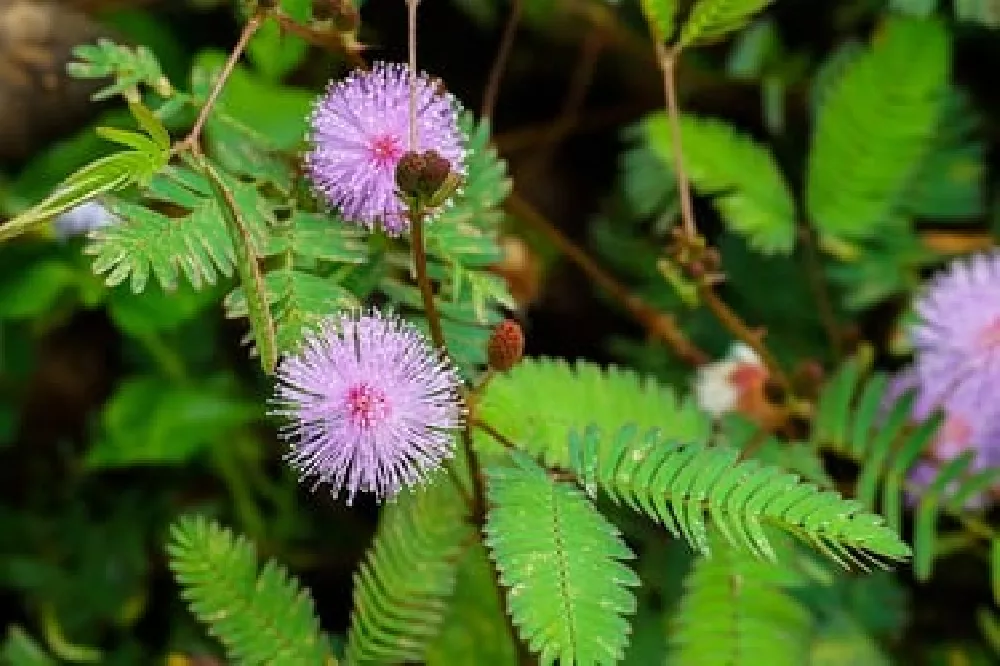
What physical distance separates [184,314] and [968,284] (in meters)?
0.78

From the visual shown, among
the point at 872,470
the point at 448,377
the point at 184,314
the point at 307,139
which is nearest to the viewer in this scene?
the point at 448,377

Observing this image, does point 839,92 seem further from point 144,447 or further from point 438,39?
point 144,447

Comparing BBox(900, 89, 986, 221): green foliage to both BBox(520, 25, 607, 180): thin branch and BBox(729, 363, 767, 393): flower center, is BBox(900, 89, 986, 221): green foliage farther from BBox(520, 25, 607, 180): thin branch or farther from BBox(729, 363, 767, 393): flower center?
BBox(520, 25, 607, 180): thin branch

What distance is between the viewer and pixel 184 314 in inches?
60.4

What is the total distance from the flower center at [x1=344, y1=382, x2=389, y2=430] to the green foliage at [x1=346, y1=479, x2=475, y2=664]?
26 cm

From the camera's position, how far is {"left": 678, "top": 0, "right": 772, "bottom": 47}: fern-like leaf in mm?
1310

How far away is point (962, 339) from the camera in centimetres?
143

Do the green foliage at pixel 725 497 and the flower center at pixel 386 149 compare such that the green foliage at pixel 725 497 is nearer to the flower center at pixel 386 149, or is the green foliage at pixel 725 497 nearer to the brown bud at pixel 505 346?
the brown bud at pixel 505 346

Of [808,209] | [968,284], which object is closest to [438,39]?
[808,209]

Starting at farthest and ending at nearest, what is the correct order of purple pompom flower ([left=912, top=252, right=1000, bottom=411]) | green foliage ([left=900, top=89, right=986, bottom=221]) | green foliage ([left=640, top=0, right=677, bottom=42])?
green foliage ([left=900, top=89, right=986, bottom=221]) → purple pompom flower ([left=912, top=252, right=1000, bottom=411]) → green foliage ([left=640, top=0, right=677, bottom=42])

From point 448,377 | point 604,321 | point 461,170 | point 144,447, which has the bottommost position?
point 144,447

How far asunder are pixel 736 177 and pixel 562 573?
67 centimetres

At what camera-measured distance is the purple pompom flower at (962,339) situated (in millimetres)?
1423

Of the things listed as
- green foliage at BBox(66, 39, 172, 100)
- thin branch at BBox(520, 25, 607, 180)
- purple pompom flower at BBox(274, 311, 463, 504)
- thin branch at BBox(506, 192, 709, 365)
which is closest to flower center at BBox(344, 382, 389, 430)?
purple pompom flower at BBox(274, 311, 463, 504)
